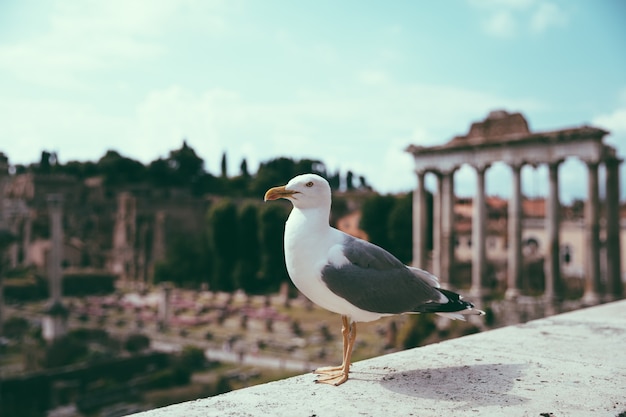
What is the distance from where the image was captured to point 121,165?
7100 centimetres

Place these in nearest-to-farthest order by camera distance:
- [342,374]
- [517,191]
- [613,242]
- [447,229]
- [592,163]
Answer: [342,374]
[592,163]
[613,242]
[517,191]
[447,229]

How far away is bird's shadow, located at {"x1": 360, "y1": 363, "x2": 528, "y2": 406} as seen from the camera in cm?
269

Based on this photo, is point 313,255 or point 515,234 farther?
point 515,234

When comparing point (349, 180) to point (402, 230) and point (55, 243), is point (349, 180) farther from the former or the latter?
point (55, 243)

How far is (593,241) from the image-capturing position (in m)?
21.4

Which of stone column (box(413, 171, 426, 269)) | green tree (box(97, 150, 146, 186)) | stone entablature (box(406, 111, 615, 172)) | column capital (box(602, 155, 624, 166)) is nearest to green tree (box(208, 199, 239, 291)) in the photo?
stone column (box(413, 171, 426, 269))

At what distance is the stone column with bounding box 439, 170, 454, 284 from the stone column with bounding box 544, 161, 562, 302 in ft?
12.8

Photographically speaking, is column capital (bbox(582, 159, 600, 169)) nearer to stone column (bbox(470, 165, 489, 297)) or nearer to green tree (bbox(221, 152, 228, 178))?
stone column (bbox(470, 165, 489, 297))

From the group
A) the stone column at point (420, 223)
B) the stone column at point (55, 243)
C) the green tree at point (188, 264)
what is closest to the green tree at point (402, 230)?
the stone column at point (420, 223)

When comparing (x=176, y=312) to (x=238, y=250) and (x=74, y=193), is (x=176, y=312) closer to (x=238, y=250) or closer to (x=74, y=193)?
(x=238, y=250)

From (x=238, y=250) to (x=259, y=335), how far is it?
1895 centimetres

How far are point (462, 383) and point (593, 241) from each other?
20.7 meters

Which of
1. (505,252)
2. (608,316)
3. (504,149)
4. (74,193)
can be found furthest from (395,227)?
(74,193)

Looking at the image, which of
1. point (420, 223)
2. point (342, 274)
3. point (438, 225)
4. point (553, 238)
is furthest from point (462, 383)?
point (438, 225)
